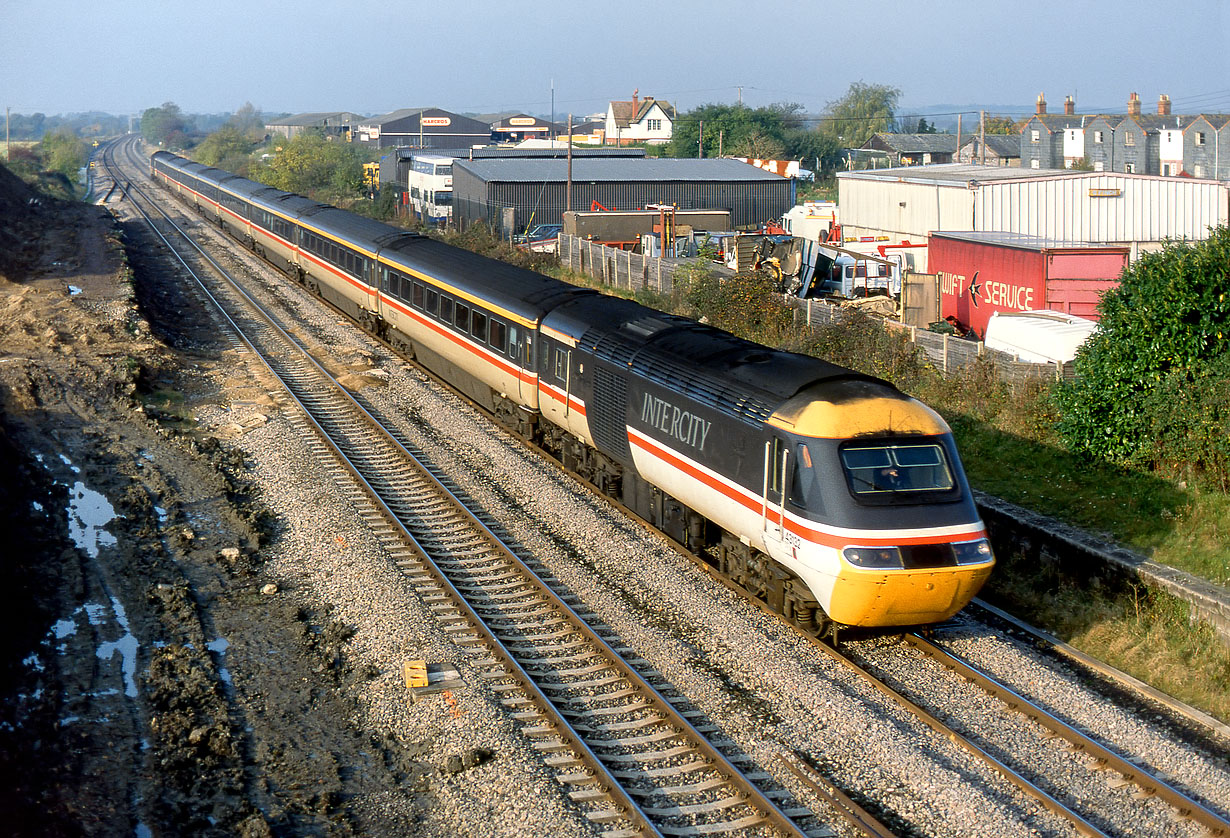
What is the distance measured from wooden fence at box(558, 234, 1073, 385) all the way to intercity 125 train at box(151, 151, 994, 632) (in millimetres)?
6862

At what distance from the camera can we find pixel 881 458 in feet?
37.4

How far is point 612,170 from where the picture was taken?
58.5m

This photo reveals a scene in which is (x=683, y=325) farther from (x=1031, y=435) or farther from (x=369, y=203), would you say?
(x=369, y=203)

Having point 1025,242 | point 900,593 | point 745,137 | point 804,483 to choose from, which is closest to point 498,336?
point 804,483

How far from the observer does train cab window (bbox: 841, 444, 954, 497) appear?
11.2 m

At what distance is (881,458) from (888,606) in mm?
1464

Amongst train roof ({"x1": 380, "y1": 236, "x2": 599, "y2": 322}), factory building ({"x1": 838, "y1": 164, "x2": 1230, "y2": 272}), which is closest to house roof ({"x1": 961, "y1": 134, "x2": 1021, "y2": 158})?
factory building ({"x1": 838, "y1": 164, "x2": 1230, "y2": 272})

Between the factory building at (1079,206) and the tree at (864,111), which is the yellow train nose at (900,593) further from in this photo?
the tree at (864,111)

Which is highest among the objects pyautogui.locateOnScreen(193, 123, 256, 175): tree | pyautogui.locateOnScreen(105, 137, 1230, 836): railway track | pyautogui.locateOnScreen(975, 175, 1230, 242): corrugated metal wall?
pyautogui.locateOnScreen(193, 123, 256, 175): tree

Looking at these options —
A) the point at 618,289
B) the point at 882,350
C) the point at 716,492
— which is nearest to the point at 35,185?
the point at 618,289

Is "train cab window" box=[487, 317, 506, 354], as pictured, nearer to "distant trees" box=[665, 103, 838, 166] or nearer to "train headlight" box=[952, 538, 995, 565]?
"train headlight" box=[952, 538, 995, 565]

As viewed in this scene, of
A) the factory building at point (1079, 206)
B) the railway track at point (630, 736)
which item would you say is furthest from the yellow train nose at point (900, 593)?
the factory building at point (1079, 206)

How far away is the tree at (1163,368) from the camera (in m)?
15.2

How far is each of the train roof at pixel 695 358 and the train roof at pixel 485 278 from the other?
1.08 metres
